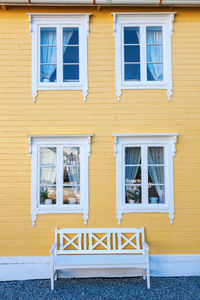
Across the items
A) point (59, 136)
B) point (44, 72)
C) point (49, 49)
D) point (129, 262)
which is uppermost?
point (49, 49)

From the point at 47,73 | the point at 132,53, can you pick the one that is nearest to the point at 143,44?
the point at 132,53

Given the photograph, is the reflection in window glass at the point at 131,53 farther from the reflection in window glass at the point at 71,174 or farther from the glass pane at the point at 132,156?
the reflection in window glass at the point at 71,174

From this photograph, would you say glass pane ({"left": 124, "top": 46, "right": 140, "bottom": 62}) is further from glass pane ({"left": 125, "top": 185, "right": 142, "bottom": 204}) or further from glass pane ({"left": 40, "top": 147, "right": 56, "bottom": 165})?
glass pane ({"left": 125, "top": 185, "right": 142, "bottom": 204})

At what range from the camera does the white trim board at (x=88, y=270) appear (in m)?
6.23

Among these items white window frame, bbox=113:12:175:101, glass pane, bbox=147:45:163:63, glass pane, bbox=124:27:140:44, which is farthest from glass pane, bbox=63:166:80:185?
glass pane, bbox=124:27:140:44

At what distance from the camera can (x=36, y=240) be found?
20.7 ft

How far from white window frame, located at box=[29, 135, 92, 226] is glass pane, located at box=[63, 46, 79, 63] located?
71.4 inches

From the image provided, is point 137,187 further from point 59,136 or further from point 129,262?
point 59,136

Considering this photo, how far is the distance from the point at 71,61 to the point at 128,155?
8.44 ft

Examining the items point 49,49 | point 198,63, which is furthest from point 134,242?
point 49,49

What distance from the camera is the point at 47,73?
6.59 meters

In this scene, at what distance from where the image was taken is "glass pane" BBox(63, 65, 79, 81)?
21.6ft

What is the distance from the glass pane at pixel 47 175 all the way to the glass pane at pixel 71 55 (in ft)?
8.38

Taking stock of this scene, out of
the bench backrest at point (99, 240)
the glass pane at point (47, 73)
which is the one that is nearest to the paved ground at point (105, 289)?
the bench backrest at point (99, 240)
